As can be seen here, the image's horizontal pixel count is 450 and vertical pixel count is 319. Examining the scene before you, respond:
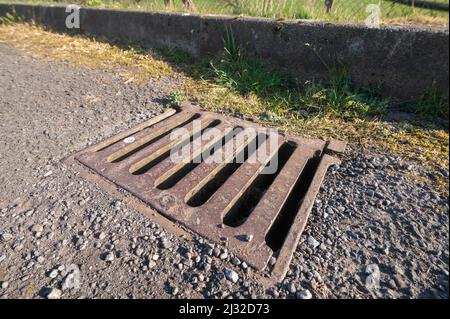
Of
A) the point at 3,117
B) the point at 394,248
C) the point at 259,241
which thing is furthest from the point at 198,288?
the point at 3,117

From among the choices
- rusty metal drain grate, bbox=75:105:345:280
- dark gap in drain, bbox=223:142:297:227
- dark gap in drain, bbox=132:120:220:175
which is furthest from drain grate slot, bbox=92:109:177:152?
dark gap in drain, bbox=223:142:297:227

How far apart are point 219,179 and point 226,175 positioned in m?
0.06

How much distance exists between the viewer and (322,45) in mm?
2184

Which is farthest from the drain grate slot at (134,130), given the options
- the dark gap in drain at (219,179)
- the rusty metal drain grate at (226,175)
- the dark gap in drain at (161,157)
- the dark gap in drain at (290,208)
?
the dark gap in drain at (290,208)

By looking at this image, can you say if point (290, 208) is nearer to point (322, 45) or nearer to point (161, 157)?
point (161, 157)

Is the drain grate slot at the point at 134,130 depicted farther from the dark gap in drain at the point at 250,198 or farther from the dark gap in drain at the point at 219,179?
the dark gap in drain at the point at 250,198

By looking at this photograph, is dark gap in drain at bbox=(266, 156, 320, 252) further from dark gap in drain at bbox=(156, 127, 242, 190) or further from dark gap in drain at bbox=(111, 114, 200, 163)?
dark gap in drain at bbox=(111, 114, 200, 163)

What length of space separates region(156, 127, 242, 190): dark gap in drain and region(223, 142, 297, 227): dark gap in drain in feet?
1.08

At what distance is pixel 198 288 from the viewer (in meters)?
1.07

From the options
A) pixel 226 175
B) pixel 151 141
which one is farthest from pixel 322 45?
pixel 151 141

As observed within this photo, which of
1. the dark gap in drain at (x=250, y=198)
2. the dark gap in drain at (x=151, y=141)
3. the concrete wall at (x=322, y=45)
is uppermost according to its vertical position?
the concrete wall at (x=322, y=45)

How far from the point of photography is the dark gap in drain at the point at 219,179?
5.08 ft

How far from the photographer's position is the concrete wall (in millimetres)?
1856

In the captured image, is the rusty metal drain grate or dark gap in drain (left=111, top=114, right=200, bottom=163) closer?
the rusty metal drain grate
